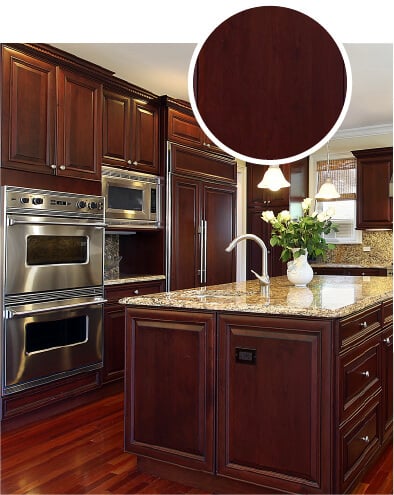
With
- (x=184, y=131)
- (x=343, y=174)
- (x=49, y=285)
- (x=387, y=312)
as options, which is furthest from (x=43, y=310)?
(x=343, y=174)

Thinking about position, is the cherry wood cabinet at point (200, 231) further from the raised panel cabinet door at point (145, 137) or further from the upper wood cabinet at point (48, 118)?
the upper wood cabinet at point (48, 118)

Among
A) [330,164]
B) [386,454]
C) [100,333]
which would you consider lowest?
[386,454]

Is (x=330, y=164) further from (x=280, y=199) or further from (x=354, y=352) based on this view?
(x=354, y=352)

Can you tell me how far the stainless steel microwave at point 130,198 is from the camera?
402 centimetres

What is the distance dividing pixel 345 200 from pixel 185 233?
3.03m

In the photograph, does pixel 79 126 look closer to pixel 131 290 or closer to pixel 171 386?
pixel 131 290

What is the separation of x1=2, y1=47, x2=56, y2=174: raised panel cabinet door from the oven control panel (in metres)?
0.16

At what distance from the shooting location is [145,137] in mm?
4418

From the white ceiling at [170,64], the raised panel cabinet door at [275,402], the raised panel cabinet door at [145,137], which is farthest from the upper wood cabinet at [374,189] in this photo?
the raised panel cabinet door at [275,402]

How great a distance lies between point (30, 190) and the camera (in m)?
3.26

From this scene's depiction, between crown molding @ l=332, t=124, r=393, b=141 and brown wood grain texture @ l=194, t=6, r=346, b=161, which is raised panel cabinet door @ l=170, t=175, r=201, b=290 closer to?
crown molding @ l=332, t=124, r=393, b=141

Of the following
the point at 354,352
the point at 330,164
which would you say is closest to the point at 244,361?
the point at 354,352

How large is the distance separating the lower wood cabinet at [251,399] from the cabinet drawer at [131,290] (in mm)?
1443

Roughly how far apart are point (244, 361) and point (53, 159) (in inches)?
79.4
